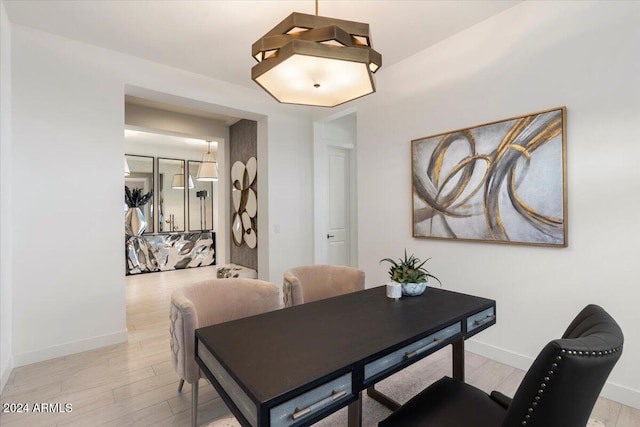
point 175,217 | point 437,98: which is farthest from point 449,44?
point 175,217

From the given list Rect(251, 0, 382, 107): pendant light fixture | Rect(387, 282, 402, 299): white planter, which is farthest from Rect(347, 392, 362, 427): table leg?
Rect(251, 0, 382, 107): pendant light fixture

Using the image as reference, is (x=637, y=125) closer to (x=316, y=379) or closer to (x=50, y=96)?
(x=316, y=379)

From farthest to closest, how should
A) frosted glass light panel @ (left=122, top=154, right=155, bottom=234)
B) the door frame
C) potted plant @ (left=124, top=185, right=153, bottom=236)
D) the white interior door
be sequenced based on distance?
frosted glass light panel @ (left=122, top=154, right=155, bottom=234)
potted plant @ (left=124, top=185, right=153, bottom=236)
the white interior door
the door frame

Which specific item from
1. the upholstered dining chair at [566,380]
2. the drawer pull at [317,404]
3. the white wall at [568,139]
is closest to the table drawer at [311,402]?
the drawer pull at [317,404]

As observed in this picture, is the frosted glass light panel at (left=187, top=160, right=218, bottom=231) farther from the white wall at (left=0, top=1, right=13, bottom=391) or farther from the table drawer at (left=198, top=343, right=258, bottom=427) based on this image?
the table drawer at (left=198, top=343, right=258, bottom=427)

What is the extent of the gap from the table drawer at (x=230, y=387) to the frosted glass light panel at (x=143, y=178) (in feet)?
19.4

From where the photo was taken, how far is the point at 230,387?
1.08m

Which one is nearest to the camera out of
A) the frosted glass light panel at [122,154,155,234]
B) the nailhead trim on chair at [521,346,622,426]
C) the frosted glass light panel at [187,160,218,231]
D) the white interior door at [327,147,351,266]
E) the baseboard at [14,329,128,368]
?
the nailhead trim on chair at [521,346,622,426]

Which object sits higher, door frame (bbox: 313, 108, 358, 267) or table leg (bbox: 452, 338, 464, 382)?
door frame (bbox: 313, 108, 358, 267)

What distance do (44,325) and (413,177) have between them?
11.8ft

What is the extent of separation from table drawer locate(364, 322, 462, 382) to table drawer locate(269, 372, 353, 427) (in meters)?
0.12

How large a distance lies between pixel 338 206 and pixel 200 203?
3.83 meters

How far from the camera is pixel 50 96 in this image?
8.82 ft

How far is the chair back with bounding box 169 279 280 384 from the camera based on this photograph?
5.66ft
